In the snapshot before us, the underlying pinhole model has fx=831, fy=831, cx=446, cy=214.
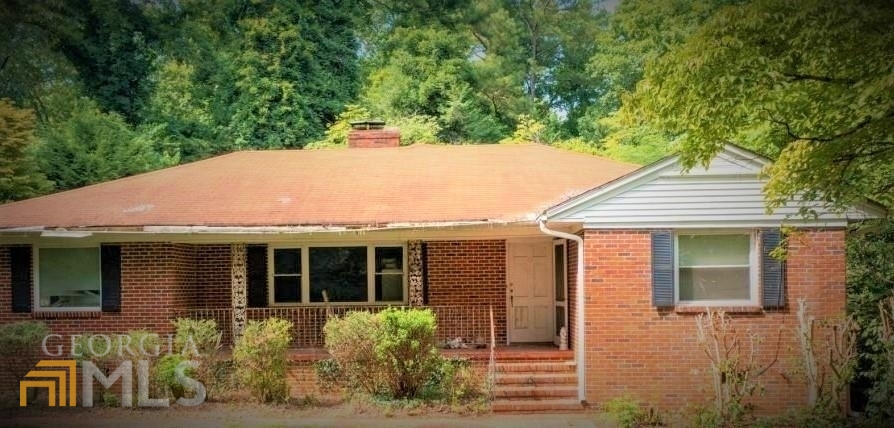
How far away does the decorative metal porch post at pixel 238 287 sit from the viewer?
14.9 meters

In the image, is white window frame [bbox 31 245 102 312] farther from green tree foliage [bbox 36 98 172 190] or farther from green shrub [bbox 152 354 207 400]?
green tree foliage [bbox 36 98 172 190]

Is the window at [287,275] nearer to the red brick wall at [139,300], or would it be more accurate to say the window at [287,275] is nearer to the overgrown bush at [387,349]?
the red brick wall at [139,300]

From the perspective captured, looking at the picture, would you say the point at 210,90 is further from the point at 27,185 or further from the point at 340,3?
the point at 27,185

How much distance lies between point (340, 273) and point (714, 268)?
22.6 feet

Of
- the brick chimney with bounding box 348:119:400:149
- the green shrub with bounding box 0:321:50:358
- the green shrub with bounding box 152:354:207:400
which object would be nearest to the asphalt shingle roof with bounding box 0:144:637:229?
the brick chimney with bounding box 348:119:400:149

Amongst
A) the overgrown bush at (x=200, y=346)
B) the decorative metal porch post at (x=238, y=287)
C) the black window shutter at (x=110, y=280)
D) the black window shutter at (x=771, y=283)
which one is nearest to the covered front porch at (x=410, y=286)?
the decorative metal porch post at (x=238, y=287)

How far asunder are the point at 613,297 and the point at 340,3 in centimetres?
2618

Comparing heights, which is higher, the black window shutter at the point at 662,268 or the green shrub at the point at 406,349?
the black window shutter at the point at 662,268

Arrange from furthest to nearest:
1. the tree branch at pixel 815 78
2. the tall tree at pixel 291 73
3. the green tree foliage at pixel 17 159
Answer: the tall tree at pixel 291 73 → the green tree foliage at pixel 17 159 → the tree branch at pixel 815 78

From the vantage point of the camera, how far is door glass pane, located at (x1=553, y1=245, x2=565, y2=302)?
15.1 metres

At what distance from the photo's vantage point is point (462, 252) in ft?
51.0

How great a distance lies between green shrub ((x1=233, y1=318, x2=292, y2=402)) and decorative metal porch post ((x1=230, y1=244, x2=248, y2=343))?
7.08 feet

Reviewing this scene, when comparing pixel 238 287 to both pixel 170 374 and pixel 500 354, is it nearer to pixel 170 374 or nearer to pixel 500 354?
pixel 170 374

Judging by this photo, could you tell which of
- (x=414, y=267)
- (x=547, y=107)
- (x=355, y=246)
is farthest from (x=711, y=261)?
(x=547, y=107)
